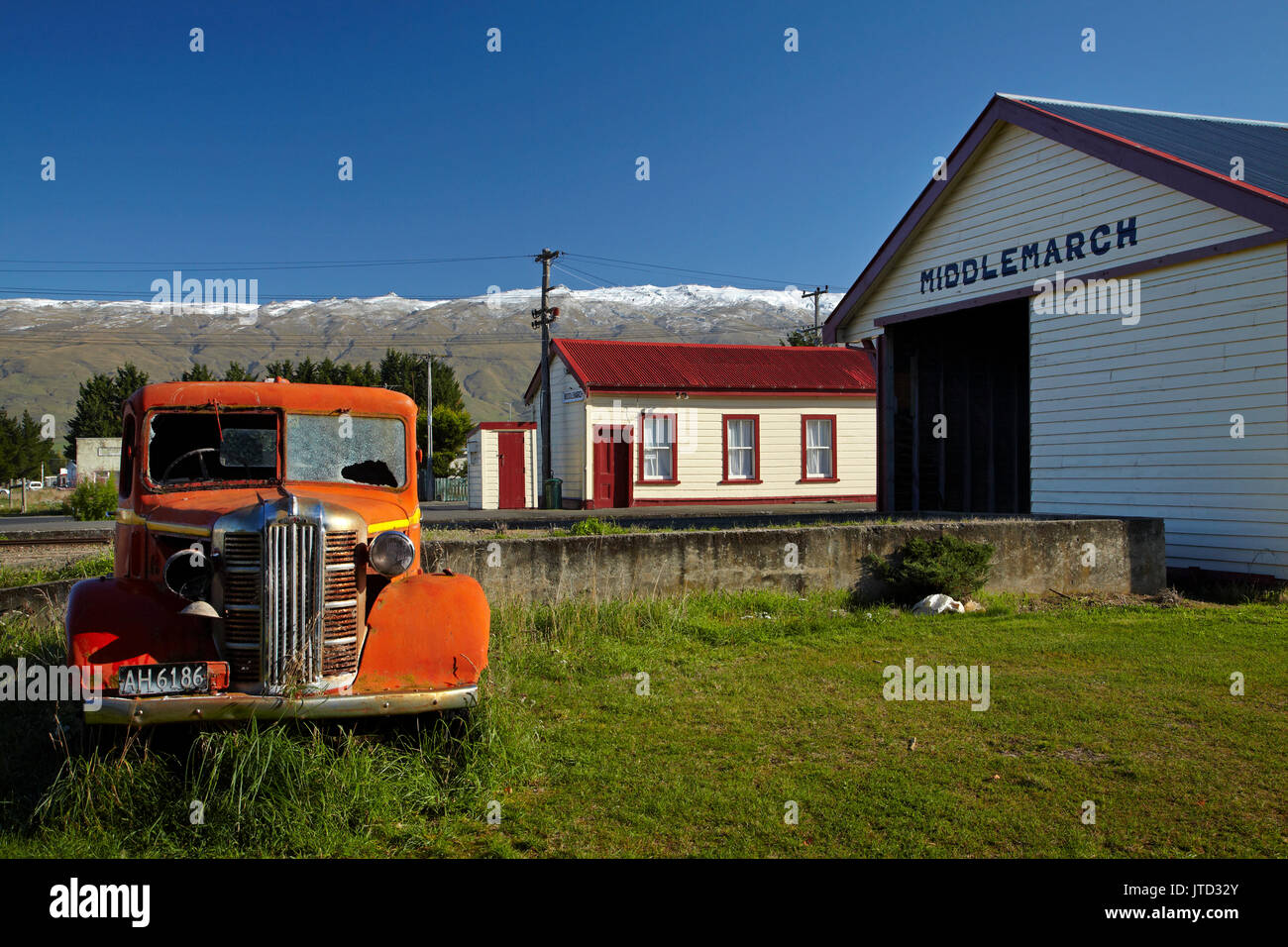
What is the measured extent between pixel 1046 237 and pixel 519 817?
501 inches

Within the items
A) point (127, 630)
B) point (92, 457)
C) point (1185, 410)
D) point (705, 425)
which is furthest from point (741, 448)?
point (92, 457)

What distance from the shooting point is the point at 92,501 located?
18219 mm

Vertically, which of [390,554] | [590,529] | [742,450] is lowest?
[590,529]

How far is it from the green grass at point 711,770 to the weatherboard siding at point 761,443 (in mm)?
20903

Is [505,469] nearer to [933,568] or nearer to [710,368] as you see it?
[710,368]

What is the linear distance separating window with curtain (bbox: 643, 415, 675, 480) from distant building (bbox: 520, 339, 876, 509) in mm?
31

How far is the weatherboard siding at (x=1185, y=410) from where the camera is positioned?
1120 centimetres

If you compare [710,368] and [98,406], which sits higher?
[98,406]

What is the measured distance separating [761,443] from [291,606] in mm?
26307

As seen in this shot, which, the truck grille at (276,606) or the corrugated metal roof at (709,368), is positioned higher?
the corrugated metal roof at (709,368)

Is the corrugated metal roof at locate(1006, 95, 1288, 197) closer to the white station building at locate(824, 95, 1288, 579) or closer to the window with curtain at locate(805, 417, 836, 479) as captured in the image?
the white station building at locate(824, 95, 1288, 579)

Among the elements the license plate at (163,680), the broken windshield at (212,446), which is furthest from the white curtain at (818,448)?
the license plate at (163,680)

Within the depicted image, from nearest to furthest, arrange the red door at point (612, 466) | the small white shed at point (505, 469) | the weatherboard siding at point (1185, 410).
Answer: the weatherboard siding at point (1185, 410)
the red door at point (612, 466)
the small white shed at point (505, 469)

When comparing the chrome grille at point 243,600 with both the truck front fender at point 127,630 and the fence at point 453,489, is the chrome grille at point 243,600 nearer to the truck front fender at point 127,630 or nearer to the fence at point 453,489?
the truck front fender at point 127,630
